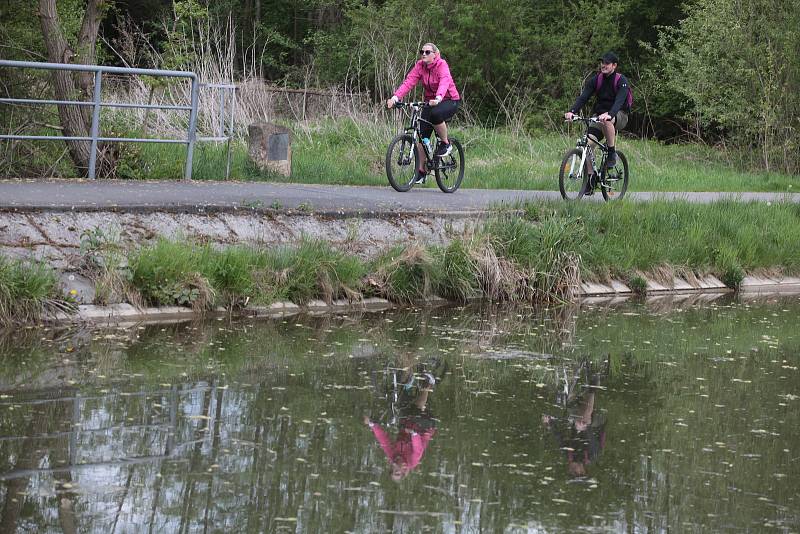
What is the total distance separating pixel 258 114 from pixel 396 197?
8.28 metres

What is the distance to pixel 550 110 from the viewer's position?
40.8 m

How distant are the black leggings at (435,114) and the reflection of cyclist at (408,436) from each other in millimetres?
8294

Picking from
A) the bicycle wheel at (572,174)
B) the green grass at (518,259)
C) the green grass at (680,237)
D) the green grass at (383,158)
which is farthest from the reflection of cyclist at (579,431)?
the green grass at (383,158)

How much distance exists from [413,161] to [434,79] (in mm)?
1183

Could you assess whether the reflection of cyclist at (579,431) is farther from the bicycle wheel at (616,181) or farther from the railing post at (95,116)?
the bicycle wheel at (616,181)

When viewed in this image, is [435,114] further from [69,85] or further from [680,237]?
[69,85]

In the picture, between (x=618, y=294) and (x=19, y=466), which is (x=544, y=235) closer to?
(x=618, y=294)

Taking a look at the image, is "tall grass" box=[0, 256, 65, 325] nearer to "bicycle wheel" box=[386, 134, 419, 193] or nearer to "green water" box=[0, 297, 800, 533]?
"green water" box=[0, 297, 800, 533]

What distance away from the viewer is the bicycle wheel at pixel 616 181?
17500 mm

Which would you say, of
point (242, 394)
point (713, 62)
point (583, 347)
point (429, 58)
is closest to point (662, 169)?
point (713, 62)

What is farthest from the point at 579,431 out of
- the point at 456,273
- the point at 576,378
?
the point at 456,273

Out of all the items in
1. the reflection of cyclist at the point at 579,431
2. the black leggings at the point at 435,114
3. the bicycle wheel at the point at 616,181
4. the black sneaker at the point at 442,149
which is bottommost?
the reflection of cyclist at the point at 579,431

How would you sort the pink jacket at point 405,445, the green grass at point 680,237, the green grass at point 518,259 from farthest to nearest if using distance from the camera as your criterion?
the green grass at point 680,237
the green grass at point 518,259
the pink jacket at point 405,445

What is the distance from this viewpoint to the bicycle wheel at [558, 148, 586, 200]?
55.0 feet
